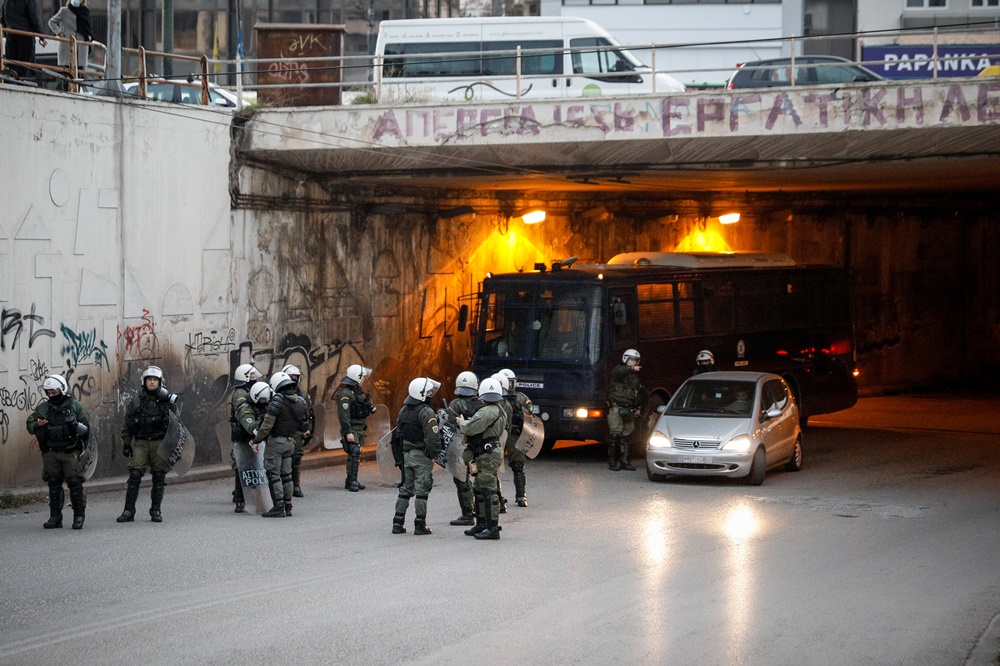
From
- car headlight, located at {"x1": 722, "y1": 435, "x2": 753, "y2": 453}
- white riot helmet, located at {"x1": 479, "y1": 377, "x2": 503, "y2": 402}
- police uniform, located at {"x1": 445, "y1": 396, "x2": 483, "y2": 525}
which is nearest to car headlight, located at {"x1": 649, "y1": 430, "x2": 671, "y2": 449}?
car headlight, located at {"x1": 722, "y1": 435, "x2": 753, "y2": 453}

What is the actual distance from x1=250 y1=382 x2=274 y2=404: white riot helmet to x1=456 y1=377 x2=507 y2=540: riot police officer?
270 centimetres

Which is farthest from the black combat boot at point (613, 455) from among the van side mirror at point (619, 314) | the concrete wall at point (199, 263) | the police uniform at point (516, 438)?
the concrete wall at point (199, 263)

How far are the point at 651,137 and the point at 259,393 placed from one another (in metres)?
7.32

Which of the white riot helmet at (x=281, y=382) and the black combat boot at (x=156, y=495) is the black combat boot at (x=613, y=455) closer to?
the white riot helmet at (x=281, y=382)

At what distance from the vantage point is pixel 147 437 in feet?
43.1

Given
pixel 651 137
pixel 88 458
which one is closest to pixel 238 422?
pixel 88 458

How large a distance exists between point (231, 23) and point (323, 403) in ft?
118

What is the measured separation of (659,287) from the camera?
20344mm

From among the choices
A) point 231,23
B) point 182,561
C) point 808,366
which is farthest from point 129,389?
point 231,23

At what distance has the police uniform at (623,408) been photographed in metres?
17.7

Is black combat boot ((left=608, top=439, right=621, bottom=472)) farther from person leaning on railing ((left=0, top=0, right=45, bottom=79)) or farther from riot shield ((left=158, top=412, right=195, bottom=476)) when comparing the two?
person leaning on railing ((left=0, top=0, right=45, bottom=79))

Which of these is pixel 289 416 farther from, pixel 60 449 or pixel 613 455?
pixel 613 455

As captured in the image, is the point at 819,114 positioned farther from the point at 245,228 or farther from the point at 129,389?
the point at 129,389

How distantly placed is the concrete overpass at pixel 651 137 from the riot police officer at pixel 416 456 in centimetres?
681
